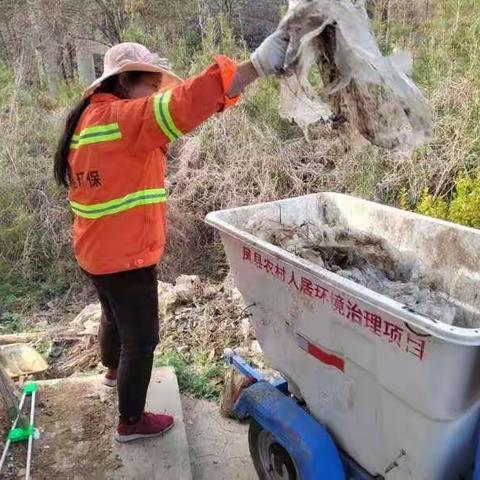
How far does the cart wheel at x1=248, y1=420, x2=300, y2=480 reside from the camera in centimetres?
227

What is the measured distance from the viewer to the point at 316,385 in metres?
2.04

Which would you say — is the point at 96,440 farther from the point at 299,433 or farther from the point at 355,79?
the point at 355,79

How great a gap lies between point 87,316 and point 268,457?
7.10 feet

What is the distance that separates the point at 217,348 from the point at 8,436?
1.37 metres

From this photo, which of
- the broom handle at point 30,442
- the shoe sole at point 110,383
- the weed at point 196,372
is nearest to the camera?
the broom handle at point 30,442

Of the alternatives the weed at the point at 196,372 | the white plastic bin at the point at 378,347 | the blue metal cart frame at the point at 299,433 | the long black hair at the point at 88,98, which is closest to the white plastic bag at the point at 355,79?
the white plastic bin at the point at 378,347

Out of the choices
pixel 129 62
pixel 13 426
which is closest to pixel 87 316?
pixel 13 426

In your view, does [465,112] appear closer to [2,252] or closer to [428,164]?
[428,164]

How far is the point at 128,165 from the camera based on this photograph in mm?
2125

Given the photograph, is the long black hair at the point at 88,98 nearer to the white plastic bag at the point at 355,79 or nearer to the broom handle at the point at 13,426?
the white plastic bag at the point at 355,79

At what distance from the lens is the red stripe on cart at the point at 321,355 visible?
184 cm

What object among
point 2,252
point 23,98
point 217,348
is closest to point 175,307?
point 217,348

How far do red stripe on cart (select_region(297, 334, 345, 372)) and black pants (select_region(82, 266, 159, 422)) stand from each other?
2.34 ft

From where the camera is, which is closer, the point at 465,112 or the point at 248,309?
the point at 248,309
